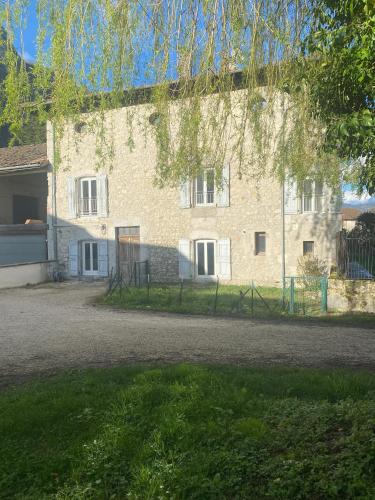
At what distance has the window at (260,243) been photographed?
55.5ft

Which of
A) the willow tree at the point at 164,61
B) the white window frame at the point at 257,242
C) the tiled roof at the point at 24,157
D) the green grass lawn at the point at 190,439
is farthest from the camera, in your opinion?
the tiled roof at the point at 24,157

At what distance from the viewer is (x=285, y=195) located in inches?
635

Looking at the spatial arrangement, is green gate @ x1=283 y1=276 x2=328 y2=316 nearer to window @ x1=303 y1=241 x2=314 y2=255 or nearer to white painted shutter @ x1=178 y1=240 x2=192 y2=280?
window @ x1=303 y1=241 x2=314 y2=255

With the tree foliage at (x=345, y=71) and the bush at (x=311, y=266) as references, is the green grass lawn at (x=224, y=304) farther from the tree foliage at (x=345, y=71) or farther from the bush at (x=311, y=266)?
the tree foliage at (x=345, y=71)

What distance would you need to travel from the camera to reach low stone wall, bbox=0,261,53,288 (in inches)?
650

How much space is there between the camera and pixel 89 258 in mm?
19375

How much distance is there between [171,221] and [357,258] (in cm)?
796

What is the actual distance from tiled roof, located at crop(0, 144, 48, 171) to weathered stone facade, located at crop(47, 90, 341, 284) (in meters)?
0.93

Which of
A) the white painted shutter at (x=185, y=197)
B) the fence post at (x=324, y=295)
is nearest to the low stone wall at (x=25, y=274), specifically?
the white painted shutter at (x=185, y=197)

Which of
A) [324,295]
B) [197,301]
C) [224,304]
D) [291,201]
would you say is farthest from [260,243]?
[324,295]

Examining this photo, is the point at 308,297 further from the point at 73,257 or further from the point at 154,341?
the point at 73,257

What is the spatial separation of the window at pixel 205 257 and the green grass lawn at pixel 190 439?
12.4 meters

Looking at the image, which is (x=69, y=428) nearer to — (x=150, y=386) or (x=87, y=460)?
(x=87, y=460)

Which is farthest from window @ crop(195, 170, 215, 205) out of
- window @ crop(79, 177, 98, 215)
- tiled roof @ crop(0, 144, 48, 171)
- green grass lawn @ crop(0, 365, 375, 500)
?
green grass lawn @ crop(0, 365, 375, 500)
